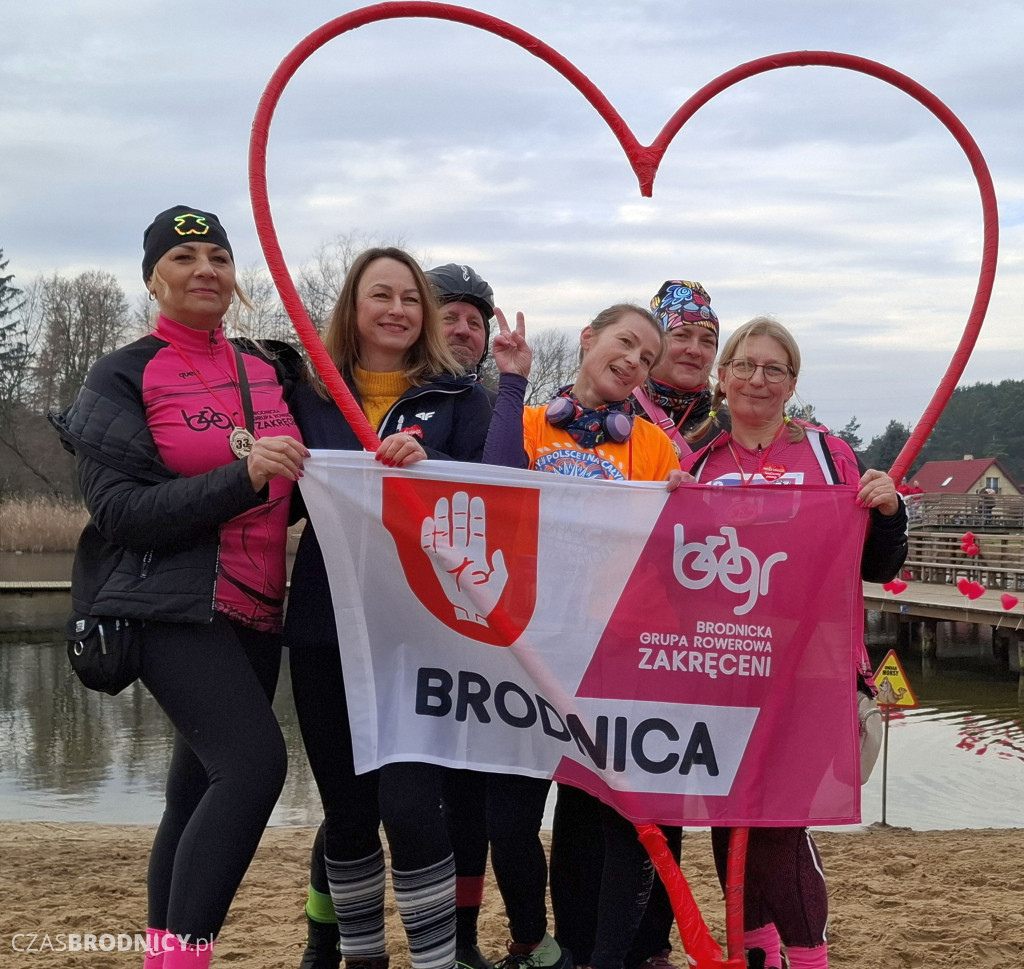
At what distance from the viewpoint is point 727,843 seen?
3.23m

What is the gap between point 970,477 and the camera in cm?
6969

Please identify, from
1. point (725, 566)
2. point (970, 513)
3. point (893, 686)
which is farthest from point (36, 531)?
point (970, 513)

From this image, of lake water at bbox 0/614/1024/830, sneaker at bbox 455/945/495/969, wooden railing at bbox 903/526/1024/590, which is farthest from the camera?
wooden railing at bbox 903/526/1024/590

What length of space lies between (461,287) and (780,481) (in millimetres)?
1572

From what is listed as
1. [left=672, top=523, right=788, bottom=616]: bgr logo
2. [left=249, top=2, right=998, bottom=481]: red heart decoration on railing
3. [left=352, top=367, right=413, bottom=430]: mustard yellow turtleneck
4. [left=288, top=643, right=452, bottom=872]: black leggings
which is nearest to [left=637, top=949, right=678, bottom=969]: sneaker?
[left=288, top=643, right=452, bottom=872]: black leggings

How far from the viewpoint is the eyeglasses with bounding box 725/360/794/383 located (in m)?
3.20

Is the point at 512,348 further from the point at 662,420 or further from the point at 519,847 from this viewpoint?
the point at 519,847

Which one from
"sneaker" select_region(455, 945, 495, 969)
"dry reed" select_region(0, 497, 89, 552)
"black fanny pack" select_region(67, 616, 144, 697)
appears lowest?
"dry reed" select_region(0, 497, 89, 552)

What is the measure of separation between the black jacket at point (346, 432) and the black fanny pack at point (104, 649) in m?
0.47

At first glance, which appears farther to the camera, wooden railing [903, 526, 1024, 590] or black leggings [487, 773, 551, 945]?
wooden railing [903, 526, 1024, 590]

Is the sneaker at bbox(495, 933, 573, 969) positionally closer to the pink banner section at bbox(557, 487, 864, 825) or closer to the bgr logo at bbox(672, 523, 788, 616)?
the pink banner section at bbox(557, 487, 864, 825)

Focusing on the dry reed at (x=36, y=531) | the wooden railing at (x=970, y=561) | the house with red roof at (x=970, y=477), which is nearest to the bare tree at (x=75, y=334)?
the dry reed at (x=36, y=531)

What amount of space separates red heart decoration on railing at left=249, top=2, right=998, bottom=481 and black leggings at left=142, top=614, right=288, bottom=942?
2.33ft

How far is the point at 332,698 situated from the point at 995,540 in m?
30.3
